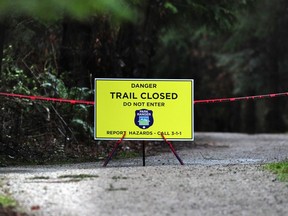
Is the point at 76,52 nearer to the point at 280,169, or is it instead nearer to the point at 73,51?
the point at 73,51

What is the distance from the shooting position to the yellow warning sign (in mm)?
11148

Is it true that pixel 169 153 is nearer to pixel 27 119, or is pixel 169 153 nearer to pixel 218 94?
pixel 27 119

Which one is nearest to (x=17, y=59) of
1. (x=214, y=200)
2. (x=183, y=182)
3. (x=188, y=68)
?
(x=183, y=182)

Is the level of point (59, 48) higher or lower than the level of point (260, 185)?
higher

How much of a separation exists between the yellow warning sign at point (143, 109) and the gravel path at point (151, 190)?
80cm

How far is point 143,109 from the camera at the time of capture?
36.7 feet

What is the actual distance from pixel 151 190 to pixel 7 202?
195 cm

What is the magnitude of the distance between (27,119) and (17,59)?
6.76ft

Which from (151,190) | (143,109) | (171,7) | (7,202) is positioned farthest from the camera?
(171,7)

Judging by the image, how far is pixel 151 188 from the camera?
8.50 meters

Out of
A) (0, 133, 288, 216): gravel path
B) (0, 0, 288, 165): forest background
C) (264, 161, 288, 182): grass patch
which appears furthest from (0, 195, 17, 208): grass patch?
(264, 161, 288, 182): grass patch

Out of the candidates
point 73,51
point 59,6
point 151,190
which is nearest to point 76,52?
point 73,51

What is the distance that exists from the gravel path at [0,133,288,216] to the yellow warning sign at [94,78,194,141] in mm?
800

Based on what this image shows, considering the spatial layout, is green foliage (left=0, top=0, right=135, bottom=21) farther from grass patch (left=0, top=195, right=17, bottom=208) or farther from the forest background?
grass patch (left=0, top=195, right=17, bottom=208)
